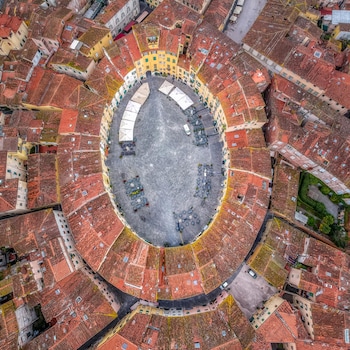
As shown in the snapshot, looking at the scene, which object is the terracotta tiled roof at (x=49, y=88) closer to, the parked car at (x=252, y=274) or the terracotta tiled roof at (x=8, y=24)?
the terracotta tiled roof at (x=8, y=24)

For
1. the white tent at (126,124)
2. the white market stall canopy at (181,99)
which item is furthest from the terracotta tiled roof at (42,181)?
the white market stall canopy at (181,99)

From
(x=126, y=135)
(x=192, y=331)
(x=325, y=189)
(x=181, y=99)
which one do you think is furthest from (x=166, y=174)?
(x=325, y=189)

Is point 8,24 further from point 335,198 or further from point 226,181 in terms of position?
point 335,198

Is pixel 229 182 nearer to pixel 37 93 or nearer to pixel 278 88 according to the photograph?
pixel 278 88

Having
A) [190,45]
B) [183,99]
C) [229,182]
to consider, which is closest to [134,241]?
[229,182]

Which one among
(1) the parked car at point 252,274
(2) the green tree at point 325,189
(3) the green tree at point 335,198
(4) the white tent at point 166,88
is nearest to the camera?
(1) the parked car at point 252,274

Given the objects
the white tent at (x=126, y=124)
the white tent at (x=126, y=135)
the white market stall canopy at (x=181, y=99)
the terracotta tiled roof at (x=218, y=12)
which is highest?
the terracotta tiled roof at (x=218, y=12)

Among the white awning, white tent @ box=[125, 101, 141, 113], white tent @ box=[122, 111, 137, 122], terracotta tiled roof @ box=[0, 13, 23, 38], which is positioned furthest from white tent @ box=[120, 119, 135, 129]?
the white awning
